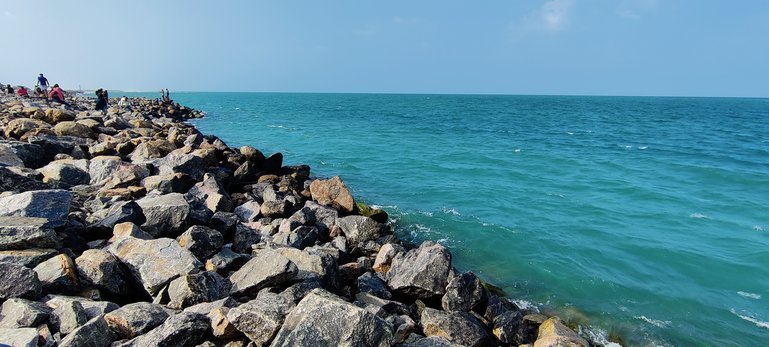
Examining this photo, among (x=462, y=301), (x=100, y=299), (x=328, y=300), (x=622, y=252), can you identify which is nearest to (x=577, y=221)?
(x=622, y=252)

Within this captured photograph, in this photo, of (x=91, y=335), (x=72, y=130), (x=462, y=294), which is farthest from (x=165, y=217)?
(x=72, y=130)

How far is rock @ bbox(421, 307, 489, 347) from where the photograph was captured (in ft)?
22.5

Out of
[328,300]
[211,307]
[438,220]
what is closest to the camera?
[328,300]

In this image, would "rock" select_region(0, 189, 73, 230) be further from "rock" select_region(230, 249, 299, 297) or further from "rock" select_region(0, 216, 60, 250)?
"rock" select_region(230, 249, 299, 297)

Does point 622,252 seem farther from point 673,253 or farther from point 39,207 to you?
point 39,207

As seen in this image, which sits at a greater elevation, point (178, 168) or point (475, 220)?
point (178, 168)

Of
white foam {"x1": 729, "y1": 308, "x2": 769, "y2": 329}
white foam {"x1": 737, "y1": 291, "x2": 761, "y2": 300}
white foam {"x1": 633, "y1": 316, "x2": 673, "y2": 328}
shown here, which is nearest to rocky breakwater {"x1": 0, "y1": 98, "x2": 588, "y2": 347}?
white foam {"x1": 633, "y1": 316, "x2": 673, "y2": 328}

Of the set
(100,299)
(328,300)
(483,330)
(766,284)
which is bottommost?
(766,284)

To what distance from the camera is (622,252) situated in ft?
42.1

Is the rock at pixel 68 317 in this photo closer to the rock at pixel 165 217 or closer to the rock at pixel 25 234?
the rock at pixel 25 234

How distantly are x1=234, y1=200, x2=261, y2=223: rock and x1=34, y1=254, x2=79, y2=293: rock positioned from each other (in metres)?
5.73

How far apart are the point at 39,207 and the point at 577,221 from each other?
49.8 ft

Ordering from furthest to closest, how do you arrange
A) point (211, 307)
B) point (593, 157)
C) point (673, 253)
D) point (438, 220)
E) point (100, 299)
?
point (593, 157)
point (438, 220)
point (673, 253)
point (100, 299)
point (211, 307)

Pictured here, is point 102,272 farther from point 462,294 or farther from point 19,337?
point 462,294
